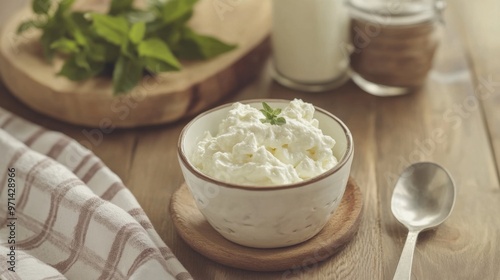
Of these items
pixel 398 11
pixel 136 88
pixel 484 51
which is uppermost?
pixel 398 11

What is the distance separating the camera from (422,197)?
1.38 meters

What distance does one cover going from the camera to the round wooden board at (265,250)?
4.04 feet

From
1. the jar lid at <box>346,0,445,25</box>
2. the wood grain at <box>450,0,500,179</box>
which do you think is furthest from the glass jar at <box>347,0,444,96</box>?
the wood grain at <box>450,0,500,179</box>

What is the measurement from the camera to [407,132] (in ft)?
5.48

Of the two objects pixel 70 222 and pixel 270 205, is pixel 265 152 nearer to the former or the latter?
pixel 270 205

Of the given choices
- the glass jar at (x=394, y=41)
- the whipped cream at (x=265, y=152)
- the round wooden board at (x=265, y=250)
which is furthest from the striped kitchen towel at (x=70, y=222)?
the glass jar at (x=394, y=41)

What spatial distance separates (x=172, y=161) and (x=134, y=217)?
0.28 meters

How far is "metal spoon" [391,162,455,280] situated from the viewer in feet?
4.41

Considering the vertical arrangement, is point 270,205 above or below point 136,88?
above

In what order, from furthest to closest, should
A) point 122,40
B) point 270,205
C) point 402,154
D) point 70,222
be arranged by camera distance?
point 122,40 < point 402,154 < point 70,222 < point 270,205

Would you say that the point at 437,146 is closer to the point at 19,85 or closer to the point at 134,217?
the point at 134,217

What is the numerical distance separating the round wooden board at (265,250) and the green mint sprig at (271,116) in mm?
206

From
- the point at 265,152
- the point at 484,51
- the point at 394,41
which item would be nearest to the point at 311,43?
the point at 394,41

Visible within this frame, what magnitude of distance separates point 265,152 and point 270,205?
0.08m
